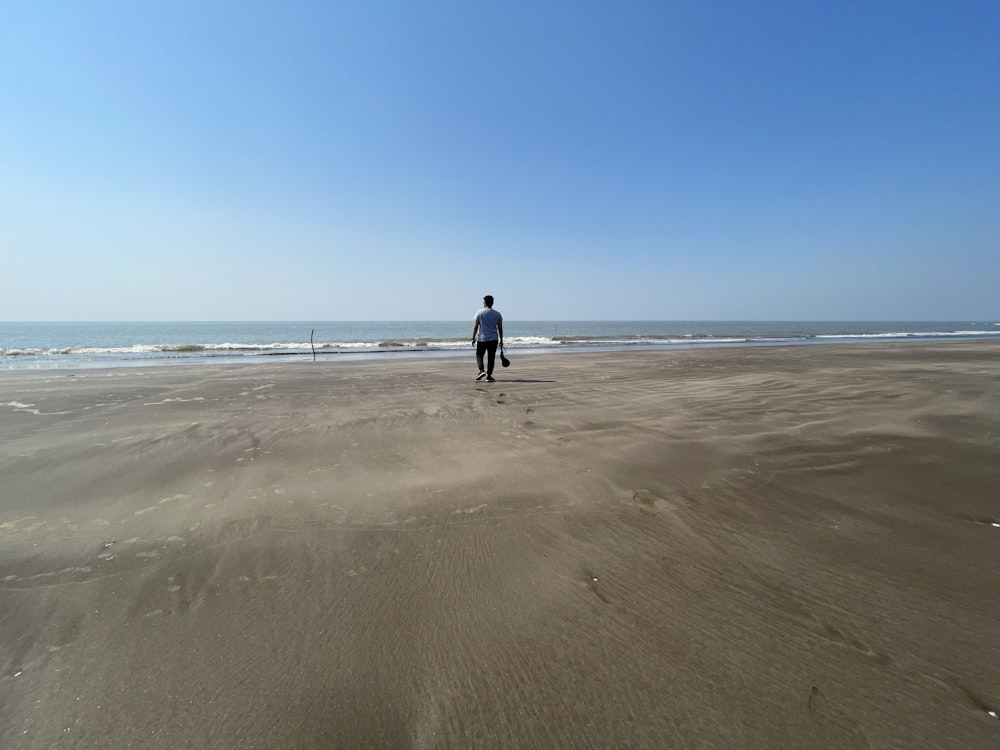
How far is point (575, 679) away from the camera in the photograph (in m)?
1.65

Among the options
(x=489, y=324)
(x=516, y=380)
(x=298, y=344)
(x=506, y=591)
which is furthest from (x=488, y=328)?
(x=298, y=344)

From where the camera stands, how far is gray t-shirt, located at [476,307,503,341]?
32.2 feet

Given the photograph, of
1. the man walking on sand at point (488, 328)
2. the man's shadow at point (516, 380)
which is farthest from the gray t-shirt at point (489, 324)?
the man's shadow at point (516, 380)

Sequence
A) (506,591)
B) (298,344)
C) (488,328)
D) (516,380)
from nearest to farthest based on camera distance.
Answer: (506,591)
(488,328)
(516,380)
(298,344)

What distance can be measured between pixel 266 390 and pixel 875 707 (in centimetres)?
1023

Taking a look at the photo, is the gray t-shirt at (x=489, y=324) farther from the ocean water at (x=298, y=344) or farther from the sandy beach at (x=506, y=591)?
the ocean water at (x=298, y=344)

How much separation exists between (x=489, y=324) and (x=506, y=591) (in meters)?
8.00

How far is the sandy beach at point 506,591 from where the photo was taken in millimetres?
1499

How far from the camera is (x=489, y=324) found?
9867 millimetres

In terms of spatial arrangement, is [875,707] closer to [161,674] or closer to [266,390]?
[161,674]

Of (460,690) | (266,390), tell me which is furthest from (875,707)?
(266,390)

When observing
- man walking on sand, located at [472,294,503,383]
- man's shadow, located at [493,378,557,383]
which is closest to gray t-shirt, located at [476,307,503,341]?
man walking on sand, located at [472,294,503,383]

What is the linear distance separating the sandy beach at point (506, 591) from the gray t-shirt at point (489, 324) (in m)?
5.05

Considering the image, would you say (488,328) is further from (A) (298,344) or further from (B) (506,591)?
(A) (298,344)
